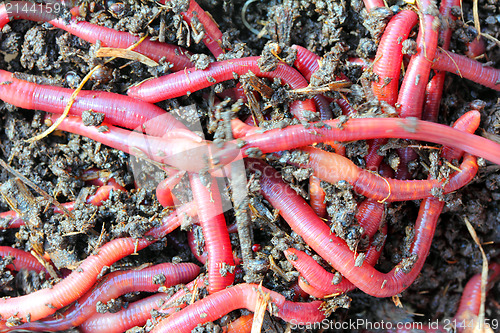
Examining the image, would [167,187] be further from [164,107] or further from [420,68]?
[420,68]

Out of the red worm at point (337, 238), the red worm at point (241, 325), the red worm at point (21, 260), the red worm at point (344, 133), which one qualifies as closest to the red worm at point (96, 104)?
the red worm at point (344, 133)

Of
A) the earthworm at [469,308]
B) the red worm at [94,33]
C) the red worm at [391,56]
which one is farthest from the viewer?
the earthworm at [469,308]

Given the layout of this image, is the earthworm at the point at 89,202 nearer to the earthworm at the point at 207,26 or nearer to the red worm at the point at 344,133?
the red worm at the point at 344,133

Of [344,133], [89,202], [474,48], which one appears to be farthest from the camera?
[474,48]

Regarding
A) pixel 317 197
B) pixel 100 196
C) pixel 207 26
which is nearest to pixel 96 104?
pixel 100 196

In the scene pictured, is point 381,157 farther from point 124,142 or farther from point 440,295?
point 124,142

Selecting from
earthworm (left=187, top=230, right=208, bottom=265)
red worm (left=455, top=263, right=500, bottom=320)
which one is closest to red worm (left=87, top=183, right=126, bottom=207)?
earthworm (left=187, top=230, right=208, bottom=265)
